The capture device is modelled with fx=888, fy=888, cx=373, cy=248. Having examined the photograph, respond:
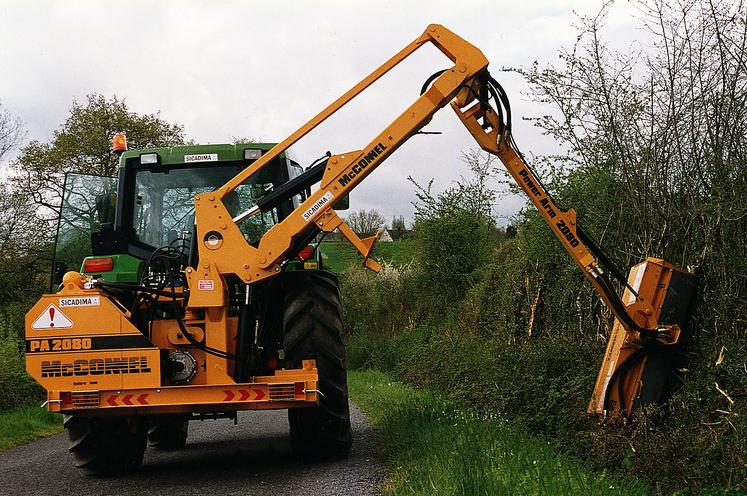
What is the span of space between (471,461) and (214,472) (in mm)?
3195

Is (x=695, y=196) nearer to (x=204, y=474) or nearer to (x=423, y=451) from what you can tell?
(x=423, y=451)

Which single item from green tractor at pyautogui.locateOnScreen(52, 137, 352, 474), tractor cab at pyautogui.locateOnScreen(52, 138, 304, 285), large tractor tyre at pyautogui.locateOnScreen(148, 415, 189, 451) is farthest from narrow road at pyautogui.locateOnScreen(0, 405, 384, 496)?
tractor cab at pyautogui.locateOnScreen(52, 138, 304, 285)

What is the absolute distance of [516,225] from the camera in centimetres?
1777

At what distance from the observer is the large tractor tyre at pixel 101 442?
8.49 meters

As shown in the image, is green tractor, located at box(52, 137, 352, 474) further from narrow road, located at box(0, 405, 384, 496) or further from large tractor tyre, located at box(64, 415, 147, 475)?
narrow road, located at box(0, 405, 384, 496)

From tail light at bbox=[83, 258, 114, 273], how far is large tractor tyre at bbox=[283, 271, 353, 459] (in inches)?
70.6

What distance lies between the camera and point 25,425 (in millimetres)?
13273

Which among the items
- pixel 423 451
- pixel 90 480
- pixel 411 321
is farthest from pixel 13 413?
pixel 411 321

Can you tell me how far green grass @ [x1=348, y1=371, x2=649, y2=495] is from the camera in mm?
5660

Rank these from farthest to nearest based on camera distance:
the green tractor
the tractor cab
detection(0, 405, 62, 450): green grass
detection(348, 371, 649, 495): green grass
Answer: detection(0, 405, 62, 450): green grass < the tractor cab < the green tractor < detection(348, 371, 649, 495): green grass

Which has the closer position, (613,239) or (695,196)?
(695,196)

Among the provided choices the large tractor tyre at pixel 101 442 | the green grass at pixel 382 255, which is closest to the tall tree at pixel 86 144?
the green grass at pixel 382 255

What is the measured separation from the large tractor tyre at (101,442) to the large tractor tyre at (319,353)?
1679 millimetres

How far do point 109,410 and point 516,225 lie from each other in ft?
37.5
